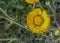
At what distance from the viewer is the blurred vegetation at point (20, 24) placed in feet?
4.02

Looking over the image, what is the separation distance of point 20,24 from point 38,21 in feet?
0.40

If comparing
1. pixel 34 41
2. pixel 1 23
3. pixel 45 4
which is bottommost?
pixel 34 41

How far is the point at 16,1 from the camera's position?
4.10 feet

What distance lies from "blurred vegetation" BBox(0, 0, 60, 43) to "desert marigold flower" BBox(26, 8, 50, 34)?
4 cm

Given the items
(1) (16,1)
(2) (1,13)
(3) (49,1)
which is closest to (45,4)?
(3) (49,1)

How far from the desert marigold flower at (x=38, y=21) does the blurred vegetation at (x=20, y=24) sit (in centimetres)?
4

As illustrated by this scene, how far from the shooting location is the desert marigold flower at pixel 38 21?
1196 millimetres

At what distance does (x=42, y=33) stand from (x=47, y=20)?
0.30ft

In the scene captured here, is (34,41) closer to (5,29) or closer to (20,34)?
(20,34)

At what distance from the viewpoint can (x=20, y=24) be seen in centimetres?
123

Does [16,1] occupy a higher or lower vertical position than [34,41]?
higher

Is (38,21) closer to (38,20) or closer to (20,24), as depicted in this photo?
(38,20)

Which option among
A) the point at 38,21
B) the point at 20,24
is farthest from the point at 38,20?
the point at 20,24

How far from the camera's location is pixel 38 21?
1.20m
